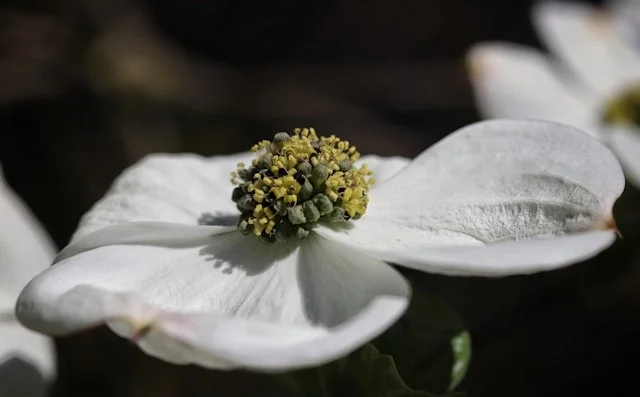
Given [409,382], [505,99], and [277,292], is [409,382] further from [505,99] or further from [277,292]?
[505,99]

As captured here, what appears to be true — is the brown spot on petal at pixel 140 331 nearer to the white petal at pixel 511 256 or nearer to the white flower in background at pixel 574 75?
the white petal at pixel 511 256

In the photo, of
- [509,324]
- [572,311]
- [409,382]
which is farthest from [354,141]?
[409,382]

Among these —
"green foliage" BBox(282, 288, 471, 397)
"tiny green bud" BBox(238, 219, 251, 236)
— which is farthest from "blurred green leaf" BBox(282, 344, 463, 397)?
"tiny green bud" BBox(238, 219, 251, 236)

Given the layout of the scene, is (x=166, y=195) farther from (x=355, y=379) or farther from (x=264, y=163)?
(x=355, y=379)

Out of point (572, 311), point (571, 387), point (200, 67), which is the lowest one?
point (571, 387)

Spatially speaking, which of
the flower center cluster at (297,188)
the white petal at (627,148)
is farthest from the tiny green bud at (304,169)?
the white petal at (627,148)

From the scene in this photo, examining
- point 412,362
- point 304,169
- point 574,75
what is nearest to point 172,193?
point 304,169

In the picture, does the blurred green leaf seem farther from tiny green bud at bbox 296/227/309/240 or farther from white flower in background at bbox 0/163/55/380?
white flower in background at bbox 0/163/55/380
